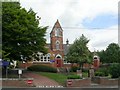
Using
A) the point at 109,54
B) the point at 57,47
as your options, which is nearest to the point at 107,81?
the point at 57,47

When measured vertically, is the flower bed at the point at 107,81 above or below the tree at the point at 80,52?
below

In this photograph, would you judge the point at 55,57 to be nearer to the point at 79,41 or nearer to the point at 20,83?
the point at 79,41

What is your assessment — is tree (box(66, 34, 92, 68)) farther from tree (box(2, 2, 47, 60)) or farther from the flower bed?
the flower bed

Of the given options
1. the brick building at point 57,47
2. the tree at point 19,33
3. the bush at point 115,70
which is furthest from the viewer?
the brick building at point 57,47

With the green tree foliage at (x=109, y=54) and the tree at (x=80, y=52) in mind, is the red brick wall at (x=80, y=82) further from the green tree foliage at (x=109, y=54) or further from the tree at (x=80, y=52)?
the green tree foliage at (x=109, y=54)

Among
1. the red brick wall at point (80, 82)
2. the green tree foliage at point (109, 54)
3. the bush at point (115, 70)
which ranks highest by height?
the green tree foliage at point (109, 54)

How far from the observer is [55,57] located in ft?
Answer: 234

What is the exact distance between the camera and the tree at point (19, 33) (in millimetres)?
38500

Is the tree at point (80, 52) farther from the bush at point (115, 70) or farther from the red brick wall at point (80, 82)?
the red brick wall at point (80, 82)

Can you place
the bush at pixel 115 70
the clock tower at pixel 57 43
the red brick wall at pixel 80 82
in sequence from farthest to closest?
1. the clock tower at pixel 57 43
2. the bush at pixel 115 70
3. the red brick wall at pixel 80 82

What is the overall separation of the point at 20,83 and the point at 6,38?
8.17m

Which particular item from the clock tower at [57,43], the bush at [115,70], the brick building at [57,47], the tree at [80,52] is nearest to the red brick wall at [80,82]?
the bush at [115,70]

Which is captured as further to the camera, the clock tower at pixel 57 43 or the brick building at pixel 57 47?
the clock tower at pixel 57 43

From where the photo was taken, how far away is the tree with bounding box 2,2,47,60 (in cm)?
3850
